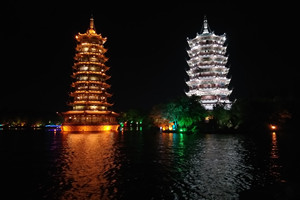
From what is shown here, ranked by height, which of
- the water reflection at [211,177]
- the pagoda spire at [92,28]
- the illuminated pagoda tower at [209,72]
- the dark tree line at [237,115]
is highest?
the pagoda spire at [92,28]

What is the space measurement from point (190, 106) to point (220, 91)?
20.8 m

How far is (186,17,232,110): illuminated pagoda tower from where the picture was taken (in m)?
70.4

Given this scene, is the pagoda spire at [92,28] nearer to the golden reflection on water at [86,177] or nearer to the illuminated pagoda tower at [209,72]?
the illuminated pagoda tower at [209,72]

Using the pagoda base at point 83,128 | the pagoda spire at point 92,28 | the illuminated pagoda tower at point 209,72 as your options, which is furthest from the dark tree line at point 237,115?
the pagoda spire at point 92,28

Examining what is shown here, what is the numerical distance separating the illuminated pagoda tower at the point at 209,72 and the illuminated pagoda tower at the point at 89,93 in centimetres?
2797

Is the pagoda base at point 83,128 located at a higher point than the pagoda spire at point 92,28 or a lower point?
lower

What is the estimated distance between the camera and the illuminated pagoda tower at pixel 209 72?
231ft

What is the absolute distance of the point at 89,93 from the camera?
200 feet

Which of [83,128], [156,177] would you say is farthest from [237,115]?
[156,177]

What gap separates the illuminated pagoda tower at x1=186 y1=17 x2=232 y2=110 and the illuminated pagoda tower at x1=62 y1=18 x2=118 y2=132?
28.0 metres

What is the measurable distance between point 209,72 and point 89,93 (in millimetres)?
35963

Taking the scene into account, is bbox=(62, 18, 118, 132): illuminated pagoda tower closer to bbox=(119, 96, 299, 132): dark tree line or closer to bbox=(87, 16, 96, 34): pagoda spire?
bbox=(87, 16, 96, 34): pagoda spire

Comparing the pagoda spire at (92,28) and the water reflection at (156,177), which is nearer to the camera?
the water reflection at (156,177)

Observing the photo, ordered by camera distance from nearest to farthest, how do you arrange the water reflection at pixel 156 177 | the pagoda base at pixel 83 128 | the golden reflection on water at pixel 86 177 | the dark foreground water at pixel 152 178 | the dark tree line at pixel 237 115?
the dark foreground water at pixel 152 178 → the golden reflection on water at pixel 86 177 → the water reflection at pixel 156 177 → the dark tree line at pixel 237 115 → the pagoda base at pixel 83 128
